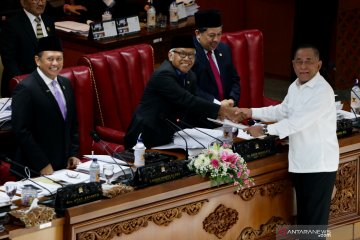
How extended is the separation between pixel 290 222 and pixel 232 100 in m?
1.11

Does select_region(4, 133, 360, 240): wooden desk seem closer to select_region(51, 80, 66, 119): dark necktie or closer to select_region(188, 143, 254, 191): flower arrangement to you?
select_region(188, 143, 254, 191): flower arrangement

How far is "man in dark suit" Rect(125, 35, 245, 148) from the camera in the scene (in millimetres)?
6820

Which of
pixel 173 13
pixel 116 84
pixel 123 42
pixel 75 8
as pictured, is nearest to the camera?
pixel 116 84

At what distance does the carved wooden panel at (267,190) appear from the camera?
6.53m

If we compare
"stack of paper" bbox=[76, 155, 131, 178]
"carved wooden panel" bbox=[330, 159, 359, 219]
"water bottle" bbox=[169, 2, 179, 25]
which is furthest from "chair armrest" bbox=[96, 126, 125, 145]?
"water bottle" bbox=[169, 2, 179, 25]

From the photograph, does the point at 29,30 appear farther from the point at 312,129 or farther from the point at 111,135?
the point at 312,129

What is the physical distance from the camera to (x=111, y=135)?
24.8ft

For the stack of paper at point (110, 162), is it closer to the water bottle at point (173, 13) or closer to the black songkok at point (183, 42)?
the black songkok at point (183, 42)

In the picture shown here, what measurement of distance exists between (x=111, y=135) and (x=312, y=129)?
5.74 feet

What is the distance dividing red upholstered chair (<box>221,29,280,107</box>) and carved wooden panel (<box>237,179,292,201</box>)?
165cm

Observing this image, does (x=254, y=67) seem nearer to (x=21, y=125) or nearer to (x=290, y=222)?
(x=290, y=222)

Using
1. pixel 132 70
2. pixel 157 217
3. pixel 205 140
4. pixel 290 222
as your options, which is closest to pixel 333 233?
pixel 290 222

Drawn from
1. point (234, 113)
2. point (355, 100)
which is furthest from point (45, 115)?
point (355, 100)

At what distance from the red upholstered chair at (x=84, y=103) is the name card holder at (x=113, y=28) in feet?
6.38
